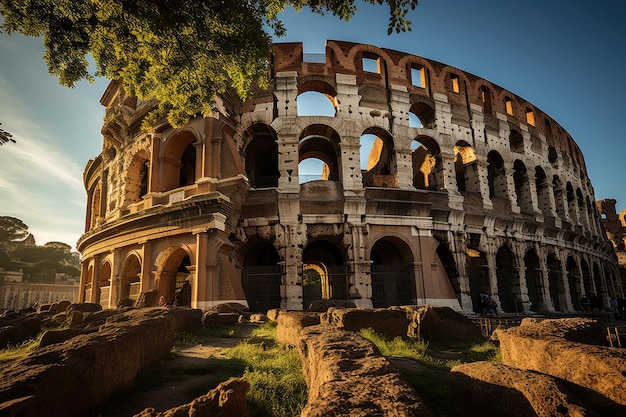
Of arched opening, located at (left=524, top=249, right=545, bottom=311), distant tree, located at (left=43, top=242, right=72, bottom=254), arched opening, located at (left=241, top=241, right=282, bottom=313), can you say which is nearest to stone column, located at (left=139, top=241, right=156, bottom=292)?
arched opening, located at (left=241, top=241, right=282, bottom=313)

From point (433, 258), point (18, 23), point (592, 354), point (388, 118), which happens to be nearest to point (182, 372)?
point (592, 354)

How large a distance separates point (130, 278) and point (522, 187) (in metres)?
19.5

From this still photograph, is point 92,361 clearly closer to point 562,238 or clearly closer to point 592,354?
point 592,354

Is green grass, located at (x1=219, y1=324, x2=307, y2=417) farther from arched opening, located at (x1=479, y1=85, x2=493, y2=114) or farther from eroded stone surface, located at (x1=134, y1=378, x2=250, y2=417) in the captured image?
arched opening, located at (x1=479, y1=85, x2=493, y2=114)

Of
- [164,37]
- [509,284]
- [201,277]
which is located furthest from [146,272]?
[509,284]

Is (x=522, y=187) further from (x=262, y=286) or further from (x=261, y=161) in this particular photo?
(x=262, y=286)

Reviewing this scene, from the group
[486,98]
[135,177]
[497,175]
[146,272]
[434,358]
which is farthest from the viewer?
[486,98]

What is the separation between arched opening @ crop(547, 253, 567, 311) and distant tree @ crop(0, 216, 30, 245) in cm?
5638

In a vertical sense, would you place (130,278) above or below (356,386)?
above

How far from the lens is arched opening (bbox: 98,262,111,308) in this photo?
1532 centimetres

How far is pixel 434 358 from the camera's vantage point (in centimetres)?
539

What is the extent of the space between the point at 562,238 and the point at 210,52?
20350mm

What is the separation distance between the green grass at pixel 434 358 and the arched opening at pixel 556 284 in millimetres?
14301

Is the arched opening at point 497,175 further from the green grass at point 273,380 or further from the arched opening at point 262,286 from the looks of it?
the green grass at point 273,380
